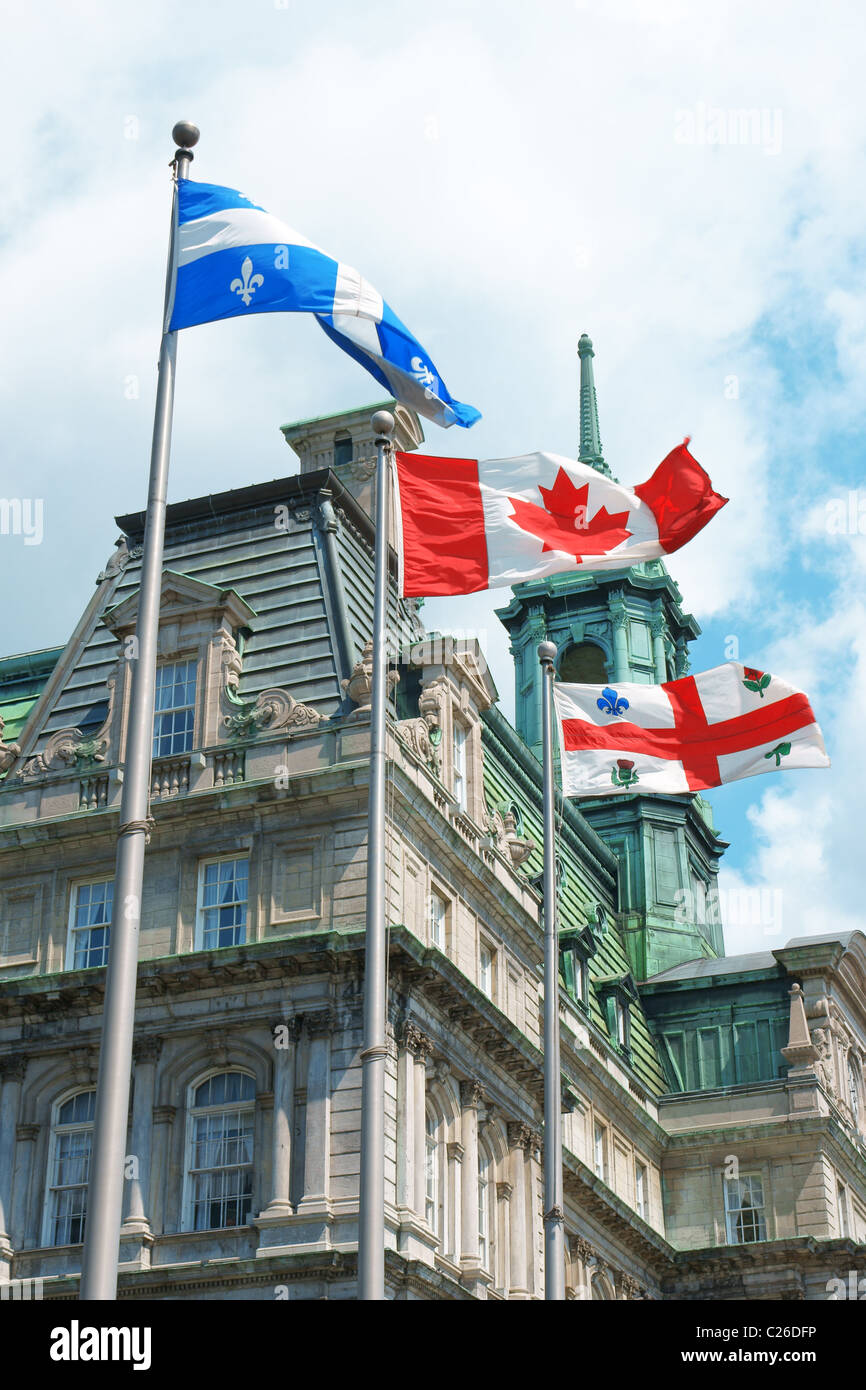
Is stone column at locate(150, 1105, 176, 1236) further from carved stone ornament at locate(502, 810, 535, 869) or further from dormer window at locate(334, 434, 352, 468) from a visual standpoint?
dormer window at locate(334, 434, 352, 468)

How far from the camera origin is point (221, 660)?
129 feet

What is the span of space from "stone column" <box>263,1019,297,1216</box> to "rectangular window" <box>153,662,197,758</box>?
A: 7.04 metres

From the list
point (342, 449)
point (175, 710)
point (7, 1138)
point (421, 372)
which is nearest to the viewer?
point (421, 372)

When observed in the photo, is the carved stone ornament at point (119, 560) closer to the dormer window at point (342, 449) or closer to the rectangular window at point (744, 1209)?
the dormer window at point (342, 449)

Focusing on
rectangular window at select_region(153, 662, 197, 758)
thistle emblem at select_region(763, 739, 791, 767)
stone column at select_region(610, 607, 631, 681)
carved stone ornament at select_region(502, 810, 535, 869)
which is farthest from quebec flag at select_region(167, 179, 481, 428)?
stone column at select_region(610, 607, 631, 681)

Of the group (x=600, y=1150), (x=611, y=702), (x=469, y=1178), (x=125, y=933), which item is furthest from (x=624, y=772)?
(x=600, y=1150)

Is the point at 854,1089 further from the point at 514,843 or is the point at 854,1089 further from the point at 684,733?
the point at 684,733

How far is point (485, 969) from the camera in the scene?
41906 mm

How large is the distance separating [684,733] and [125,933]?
55.2 ft

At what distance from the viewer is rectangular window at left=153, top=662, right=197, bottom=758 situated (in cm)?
3909

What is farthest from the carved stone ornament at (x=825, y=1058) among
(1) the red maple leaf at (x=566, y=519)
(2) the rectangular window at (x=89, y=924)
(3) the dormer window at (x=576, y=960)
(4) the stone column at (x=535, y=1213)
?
(1) the red maple leaf at (x=566, y=519)
